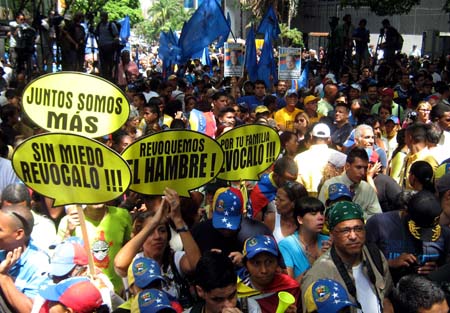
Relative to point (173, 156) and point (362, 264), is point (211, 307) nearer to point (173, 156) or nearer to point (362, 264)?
point (362, 264)

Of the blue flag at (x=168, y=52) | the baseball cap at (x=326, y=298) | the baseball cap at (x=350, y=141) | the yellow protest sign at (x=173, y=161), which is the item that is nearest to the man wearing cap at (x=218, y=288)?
the baseball cap at (x=326, y=298)

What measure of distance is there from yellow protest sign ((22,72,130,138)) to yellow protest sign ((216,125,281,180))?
3.76ft

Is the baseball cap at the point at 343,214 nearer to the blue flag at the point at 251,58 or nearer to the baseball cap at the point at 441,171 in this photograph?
the baseball cap at the point at 441,171

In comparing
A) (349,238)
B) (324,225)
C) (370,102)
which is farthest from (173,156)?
(370,102)

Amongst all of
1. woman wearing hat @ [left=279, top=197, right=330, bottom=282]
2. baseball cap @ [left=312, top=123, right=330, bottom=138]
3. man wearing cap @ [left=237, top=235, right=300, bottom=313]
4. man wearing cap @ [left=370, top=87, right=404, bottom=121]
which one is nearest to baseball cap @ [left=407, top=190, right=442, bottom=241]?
woman wearing hat @ [left=279, top=197, right=330, bottom=282]

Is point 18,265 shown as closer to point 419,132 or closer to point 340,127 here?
point 419,132

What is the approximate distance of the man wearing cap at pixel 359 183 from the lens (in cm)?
508

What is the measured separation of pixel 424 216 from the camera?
12.8 ft

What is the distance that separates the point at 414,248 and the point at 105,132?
2153 mm

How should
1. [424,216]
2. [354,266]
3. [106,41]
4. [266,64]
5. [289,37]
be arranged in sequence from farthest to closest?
[289,37], [106,41], [266,64], [424,216], [354,266]

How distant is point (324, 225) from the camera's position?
438cm

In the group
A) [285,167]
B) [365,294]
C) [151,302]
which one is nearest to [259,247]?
[365,294]

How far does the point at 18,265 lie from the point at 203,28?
8641 mm

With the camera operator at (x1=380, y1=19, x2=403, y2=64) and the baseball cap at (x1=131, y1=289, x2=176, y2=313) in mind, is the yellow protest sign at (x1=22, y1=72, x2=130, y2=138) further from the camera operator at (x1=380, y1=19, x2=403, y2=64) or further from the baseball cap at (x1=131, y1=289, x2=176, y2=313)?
the camera operator at (x1=380, y1=19, x2=403, y2=64)
